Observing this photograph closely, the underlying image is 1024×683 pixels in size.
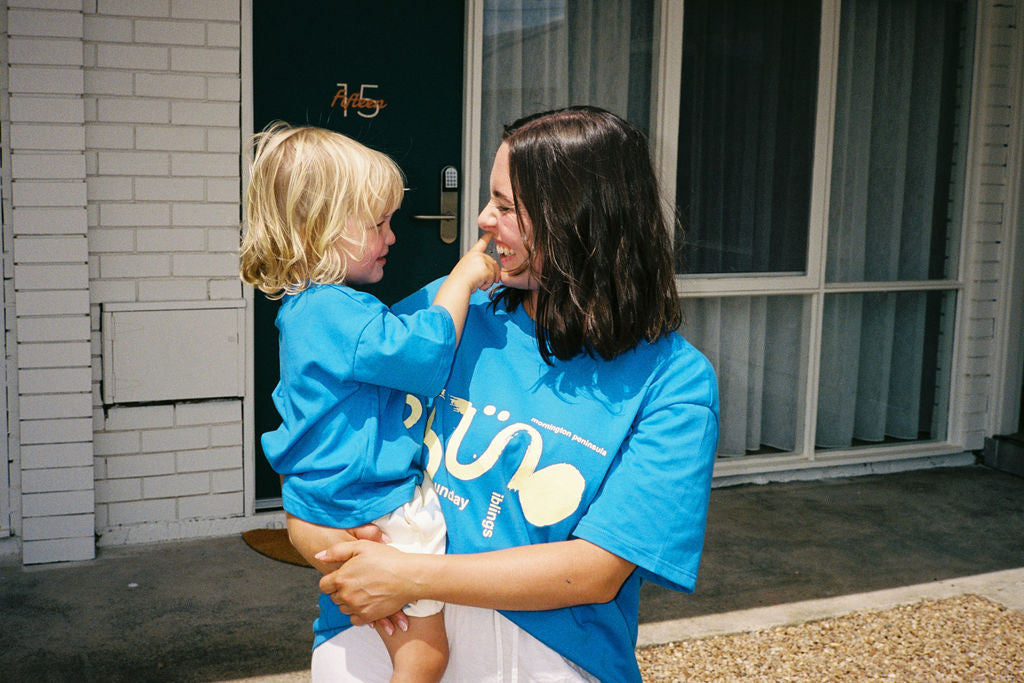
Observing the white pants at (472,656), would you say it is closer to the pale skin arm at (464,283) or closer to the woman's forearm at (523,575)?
the woman's forearm at (523,575)

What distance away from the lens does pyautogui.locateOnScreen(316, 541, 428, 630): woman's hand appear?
4.28 ft

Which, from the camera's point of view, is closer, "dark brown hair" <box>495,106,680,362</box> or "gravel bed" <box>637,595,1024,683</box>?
"dark brown hair" <box>495,106,680,362</box>

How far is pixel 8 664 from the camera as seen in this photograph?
2986 millimetres

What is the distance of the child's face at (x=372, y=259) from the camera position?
5.44 feet

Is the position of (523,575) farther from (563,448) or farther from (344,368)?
(344,368)

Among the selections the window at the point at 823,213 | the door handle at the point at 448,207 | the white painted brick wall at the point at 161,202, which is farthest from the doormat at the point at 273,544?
→ the window at the point at 823,213

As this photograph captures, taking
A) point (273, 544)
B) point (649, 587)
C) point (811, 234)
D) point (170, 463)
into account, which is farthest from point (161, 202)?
point (811, 234)

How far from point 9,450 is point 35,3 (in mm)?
1590

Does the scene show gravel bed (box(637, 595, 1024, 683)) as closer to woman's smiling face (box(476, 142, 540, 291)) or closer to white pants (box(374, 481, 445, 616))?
white pants (box(374, 481, 445, 616))

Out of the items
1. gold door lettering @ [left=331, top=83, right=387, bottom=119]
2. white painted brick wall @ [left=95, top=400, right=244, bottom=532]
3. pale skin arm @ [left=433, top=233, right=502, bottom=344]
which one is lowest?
white painted brick wall @ [left=95, top=400, right=244, bottom=532]

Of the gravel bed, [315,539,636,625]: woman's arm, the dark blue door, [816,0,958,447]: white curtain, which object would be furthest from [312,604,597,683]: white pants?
[816,0,958,447]: white curtain

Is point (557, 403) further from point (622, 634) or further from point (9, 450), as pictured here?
point (9, 450)

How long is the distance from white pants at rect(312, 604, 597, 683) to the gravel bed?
1.73m

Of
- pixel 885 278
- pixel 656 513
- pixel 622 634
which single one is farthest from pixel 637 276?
pixel 885 278
